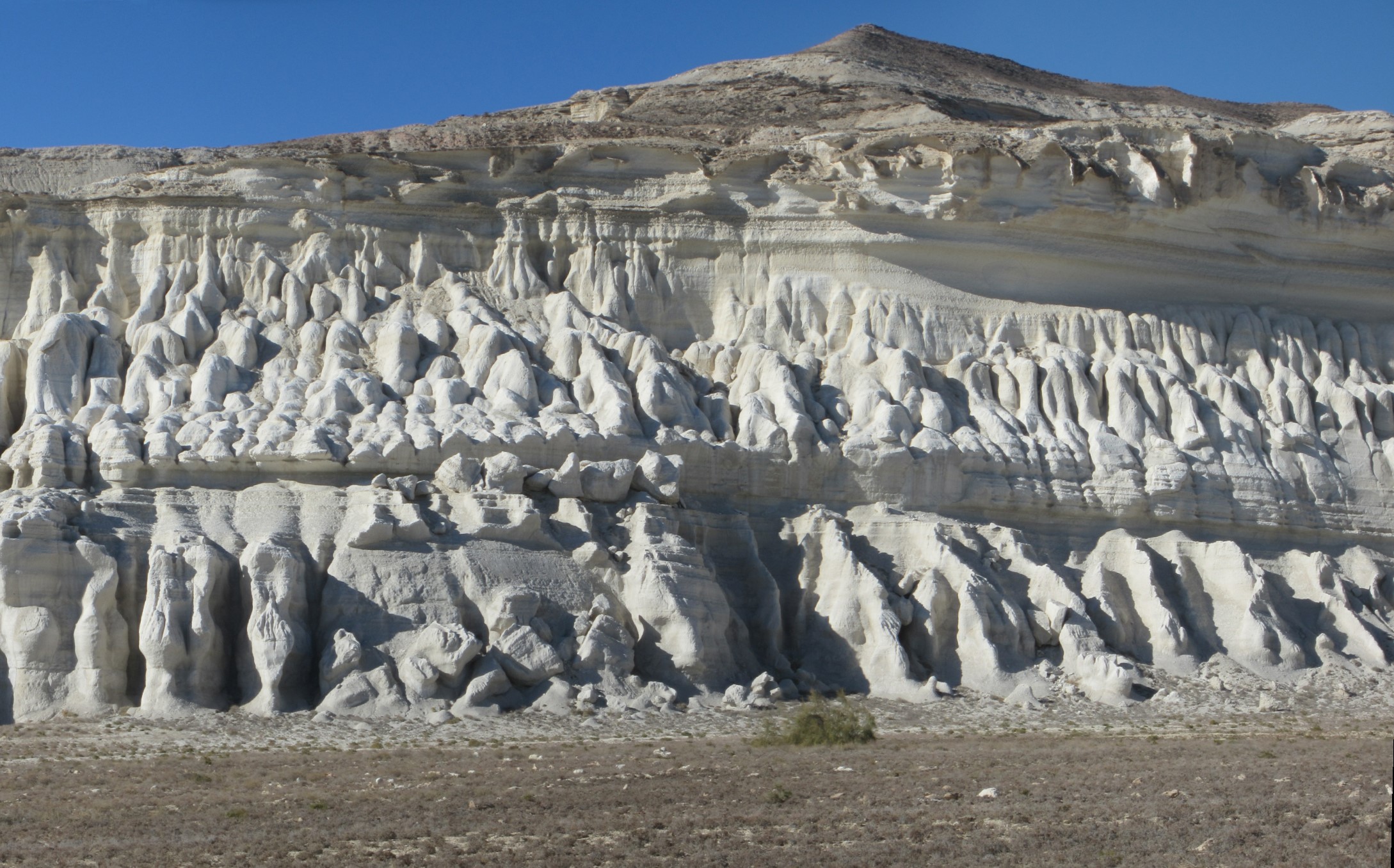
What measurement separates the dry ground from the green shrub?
37 centimetres

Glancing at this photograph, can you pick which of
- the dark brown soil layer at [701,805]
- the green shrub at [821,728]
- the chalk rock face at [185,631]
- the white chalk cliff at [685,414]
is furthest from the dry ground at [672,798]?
the white chalk cliff at [685,414]

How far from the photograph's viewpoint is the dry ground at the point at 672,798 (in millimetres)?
18703

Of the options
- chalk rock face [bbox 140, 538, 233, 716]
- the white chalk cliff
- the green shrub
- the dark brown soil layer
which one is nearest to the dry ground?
the dark brown soil layer

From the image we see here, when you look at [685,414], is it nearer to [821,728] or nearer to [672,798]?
[821,728]

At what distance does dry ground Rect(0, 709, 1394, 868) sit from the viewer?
18703 mm

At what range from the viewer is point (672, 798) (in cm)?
2181

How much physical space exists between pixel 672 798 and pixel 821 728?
616 cm

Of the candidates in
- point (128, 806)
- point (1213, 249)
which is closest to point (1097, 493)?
point (1213, 249)

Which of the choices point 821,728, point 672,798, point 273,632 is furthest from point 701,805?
point 273,632

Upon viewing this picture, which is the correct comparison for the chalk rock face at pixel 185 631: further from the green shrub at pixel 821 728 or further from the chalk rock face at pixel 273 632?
the green shrub at pixel 821 728

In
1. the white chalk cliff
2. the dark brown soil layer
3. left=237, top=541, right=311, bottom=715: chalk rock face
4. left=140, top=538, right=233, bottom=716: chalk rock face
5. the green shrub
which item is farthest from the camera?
the white chalk cliff

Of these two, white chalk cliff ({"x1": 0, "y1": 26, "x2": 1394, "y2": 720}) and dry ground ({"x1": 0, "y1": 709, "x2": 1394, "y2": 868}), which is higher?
white chalk cliff ({"x1": 0, "y1": 26, "x2": 1394, "y2": 720})

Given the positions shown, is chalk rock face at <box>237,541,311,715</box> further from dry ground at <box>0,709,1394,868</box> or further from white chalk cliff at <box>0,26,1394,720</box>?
dry ground at <box>0,709,1394,868</box>

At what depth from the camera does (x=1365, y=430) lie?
40719 mm
